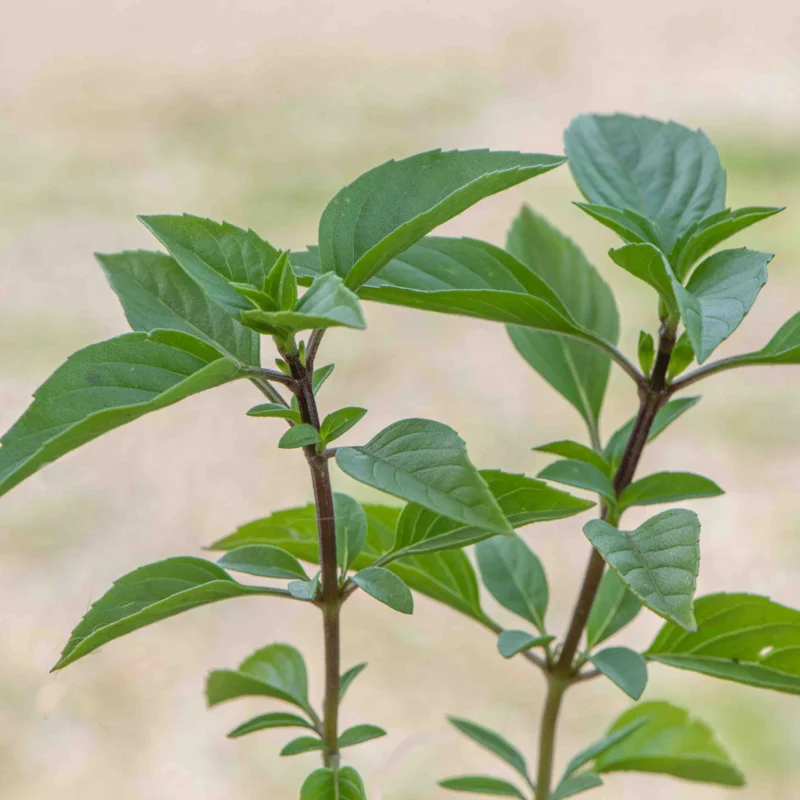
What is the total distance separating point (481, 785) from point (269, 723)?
0.13 meters

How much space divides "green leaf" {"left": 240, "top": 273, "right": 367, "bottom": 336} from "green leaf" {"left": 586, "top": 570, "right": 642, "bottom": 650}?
0.83 ft

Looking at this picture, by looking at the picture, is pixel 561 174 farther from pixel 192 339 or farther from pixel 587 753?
pixel 192 339

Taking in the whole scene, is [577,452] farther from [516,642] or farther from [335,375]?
[335,375]

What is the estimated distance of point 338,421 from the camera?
0.36 m

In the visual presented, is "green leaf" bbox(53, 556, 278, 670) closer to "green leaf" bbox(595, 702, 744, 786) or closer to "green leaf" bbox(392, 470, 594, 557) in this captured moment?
"green leaf" bbox(392, 470, 594, 557)

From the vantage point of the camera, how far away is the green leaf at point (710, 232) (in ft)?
1.28

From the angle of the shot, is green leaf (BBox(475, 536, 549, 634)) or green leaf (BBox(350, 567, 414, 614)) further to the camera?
green leaf (BBox(475, 536, 549, 634))

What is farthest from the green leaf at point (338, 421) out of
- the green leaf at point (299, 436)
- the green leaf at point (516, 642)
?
the green leaf at point (516, 642)

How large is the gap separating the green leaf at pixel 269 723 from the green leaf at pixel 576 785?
139 mm

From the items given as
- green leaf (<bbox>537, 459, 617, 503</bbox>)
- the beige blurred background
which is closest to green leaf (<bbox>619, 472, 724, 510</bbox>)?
green leaf (<bbox>537, 459, 617, 503</bbox>)

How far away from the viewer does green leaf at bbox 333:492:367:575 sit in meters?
0.44

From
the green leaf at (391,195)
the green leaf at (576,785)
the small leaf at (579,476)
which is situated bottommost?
the green leaf at (576,785)

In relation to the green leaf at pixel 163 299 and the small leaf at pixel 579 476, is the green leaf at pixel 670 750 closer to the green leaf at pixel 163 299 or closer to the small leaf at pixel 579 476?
the small leaf at pixel 579 476

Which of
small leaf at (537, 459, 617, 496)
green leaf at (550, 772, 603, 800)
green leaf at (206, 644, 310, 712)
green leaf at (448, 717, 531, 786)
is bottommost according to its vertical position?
green leaf at (550, 772, 603, 800)
